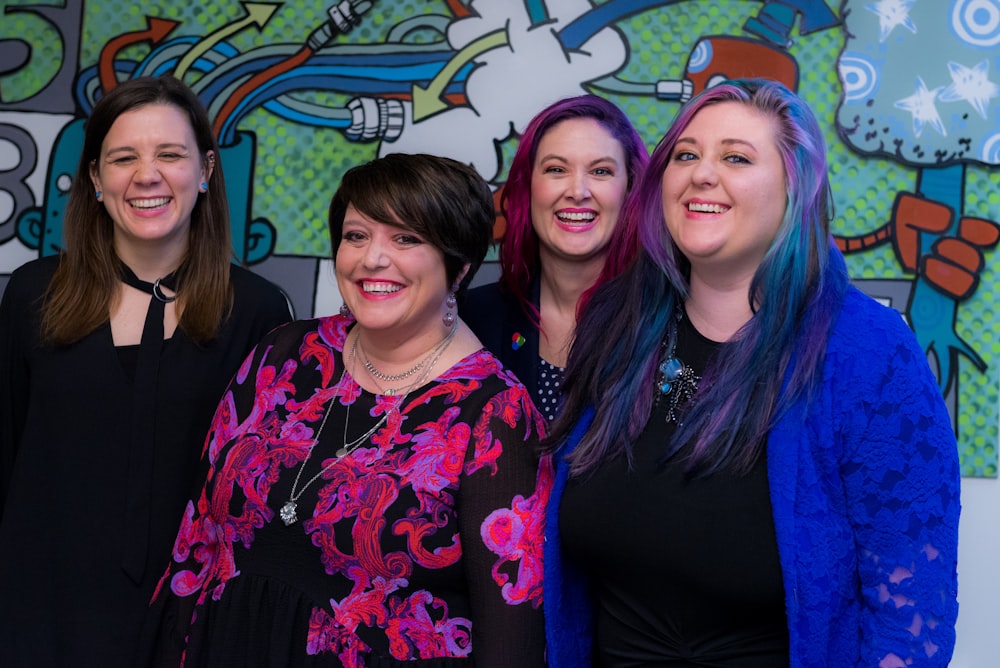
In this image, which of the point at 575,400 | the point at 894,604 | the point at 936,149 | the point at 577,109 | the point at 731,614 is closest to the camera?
the point at 894,604

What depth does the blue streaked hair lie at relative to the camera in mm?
1510

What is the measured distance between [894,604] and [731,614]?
0.79ft

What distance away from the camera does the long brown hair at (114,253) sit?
7.06 ft

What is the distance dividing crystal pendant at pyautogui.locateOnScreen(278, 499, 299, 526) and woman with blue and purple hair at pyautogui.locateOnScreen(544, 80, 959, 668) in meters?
0.44

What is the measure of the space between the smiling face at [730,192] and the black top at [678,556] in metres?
0.18

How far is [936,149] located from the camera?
2.88 m

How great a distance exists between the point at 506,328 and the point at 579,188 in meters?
0.38

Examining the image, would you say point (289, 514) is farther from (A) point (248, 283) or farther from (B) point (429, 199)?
(A) point (248, 283)

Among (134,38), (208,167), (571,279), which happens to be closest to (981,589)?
(571,279)

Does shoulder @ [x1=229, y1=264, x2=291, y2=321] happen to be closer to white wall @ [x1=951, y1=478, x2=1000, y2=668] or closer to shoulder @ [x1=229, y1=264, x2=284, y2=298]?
shoulder @ [x1=229, y1=264, x2=284, y2=298]

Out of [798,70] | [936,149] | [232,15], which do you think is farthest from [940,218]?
[232,15]

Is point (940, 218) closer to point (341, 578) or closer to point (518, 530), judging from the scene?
point (518, 530)

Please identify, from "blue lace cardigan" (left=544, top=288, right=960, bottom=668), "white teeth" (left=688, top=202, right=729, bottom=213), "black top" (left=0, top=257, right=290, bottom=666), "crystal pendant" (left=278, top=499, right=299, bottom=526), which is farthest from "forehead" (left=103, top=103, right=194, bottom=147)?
"blue lace cardigan" (left=544, top=288, right=960, bottom=668)

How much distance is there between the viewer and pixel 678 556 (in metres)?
1.51
